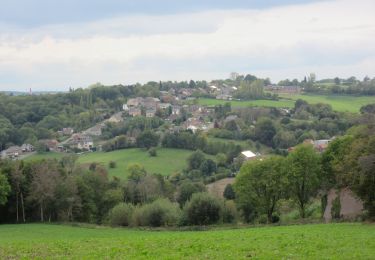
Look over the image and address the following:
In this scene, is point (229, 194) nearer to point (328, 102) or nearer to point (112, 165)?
point (112, 165)

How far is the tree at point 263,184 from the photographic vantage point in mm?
45562

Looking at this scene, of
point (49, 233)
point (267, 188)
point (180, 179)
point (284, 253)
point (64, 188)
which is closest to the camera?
point (284, 253)

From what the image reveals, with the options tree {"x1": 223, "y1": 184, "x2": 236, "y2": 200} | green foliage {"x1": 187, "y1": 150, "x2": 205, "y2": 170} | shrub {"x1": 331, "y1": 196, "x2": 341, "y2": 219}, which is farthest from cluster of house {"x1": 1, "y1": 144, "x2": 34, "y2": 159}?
shrub {"x1": 331, "y1": 196, "x2": 341, "y2": 219}

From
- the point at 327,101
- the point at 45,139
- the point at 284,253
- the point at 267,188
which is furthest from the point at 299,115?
the point at 284,253

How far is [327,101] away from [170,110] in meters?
55.7

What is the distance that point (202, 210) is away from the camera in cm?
4734

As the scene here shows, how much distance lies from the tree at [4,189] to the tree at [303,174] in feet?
92.8

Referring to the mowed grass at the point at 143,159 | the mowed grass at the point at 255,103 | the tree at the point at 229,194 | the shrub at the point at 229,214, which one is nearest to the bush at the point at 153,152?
the mowed grass at the point at 143,159

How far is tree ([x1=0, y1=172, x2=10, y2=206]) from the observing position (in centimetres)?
4834

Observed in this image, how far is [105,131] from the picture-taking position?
137750 mm

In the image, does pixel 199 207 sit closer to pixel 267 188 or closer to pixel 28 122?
pixel 267 188

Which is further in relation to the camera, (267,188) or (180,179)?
(180,179)

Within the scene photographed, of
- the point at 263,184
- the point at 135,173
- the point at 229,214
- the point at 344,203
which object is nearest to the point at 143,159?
the point at 135,173

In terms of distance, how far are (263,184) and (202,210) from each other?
21.7ft
